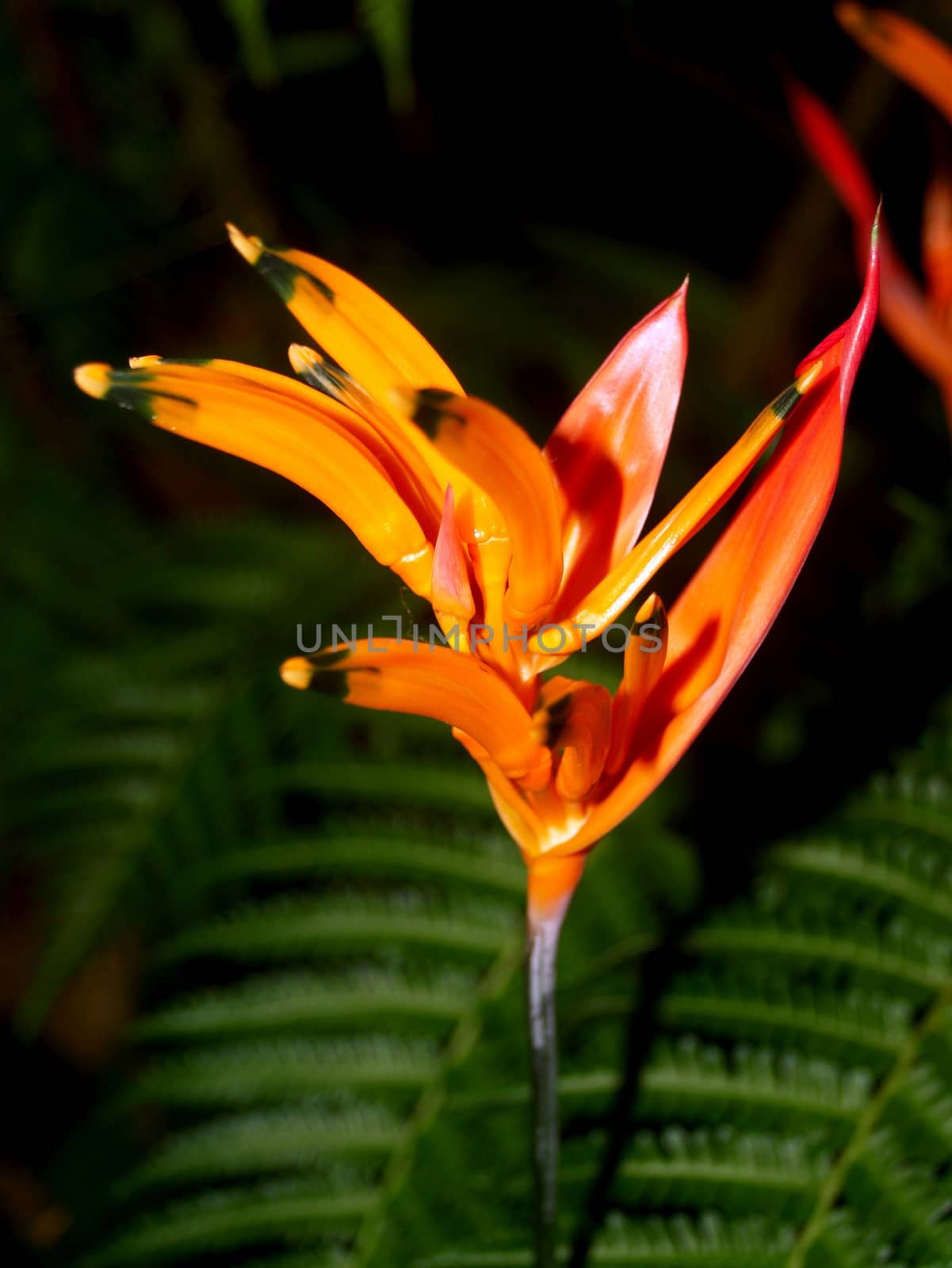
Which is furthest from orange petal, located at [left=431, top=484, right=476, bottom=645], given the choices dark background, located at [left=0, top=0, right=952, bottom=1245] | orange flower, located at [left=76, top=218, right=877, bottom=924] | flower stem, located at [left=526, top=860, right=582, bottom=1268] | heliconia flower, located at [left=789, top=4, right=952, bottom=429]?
dark background, located at [left=0, top=0, right=952, bottom=1245]

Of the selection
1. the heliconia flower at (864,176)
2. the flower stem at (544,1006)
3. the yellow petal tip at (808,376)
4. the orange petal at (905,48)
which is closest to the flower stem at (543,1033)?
the flower stem at (544,1006)

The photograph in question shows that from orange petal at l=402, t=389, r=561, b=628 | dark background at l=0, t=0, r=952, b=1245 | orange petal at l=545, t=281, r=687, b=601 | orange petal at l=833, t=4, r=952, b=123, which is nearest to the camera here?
orange petal at l=402, t=389, r=561, b=628

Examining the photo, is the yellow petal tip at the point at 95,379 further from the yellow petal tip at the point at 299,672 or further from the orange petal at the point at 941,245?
the orange petal at the point at 941,245

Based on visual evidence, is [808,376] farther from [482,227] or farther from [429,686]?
[482,227]

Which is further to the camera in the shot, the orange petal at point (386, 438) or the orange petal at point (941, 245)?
the orange petal at point (941, 245)

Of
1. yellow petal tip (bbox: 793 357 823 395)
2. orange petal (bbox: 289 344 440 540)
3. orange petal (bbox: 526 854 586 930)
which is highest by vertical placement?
orange petal (bbox: 289 344 440 540)

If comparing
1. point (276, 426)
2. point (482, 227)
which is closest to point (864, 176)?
point (276, 426)

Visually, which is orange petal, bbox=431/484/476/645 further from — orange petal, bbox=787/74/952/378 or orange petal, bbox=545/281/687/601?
orange petal, bbox=787/74/952/378

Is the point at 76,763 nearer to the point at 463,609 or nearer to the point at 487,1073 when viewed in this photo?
the point at 487,1073
